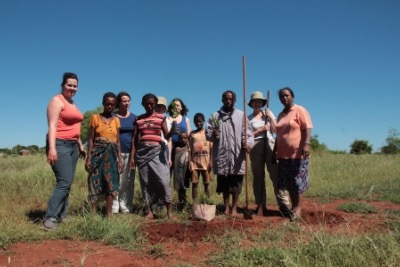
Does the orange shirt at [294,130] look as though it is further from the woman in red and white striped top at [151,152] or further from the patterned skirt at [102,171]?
the patterned skirt at [102,171]

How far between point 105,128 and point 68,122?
0.52 m

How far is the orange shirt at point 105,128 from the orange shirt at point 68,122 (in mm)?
306

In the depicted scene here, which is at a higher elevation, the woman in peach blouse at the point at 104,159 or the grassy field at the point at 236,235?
the woman in peach blouse at the point at 104,159

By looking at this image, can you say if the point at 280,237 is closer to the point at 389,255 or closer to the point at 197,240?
the point at 197,240

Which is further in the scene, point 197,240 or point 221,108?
point 221,108

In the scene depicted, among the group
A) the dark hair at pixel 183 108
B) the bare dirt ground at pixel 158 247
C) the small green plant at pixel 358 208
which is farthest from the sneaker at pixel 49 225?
the small green plant at pixel 358 208

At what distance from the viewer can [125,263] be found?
3141mm

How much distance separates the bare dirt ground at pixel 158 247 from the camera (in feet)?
10.4

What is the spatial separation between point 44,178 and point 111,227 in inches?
172

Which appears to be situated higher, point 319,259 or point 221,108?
point 221,108

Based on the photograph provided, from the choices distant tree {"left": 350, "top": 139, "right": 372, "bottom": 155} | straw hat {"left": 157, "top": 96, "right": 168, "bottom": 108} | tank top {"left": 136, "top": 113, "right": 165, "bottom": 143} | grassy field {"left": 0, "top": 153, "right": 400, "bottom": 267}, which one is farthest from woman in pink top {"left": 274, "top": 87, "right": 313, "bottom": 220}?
distant tree {"left": 350, "top": 139, "right": 372, "bottom": 155}

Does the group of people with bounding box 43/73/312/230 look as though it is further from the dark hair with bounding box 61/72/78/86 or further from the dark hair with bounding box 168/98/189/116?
the dark hair with bounding box 168/98/189/116

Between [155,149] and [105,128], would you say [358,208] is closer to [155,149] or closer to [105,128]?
[155,149]

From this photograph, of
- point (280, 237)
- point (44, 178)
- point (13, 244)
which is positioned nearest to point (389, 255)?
point (280, 237)
